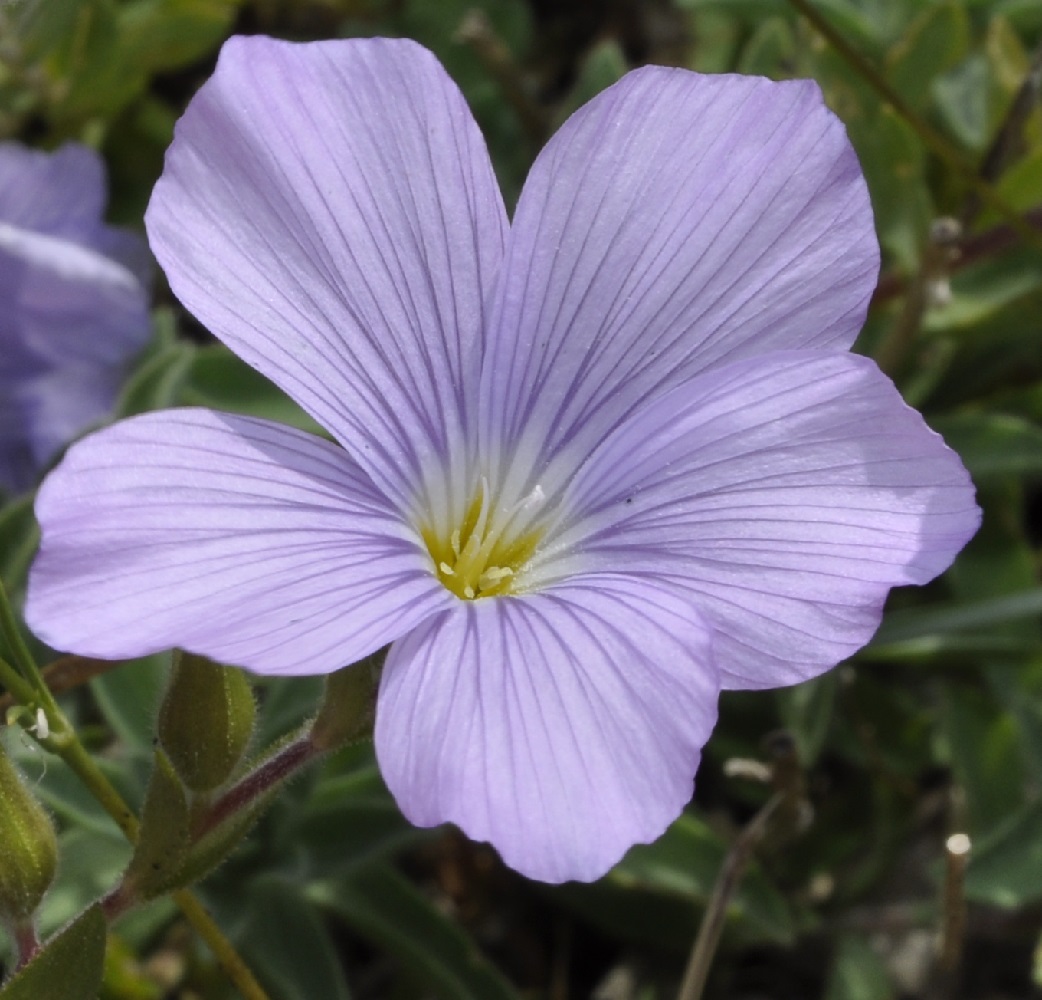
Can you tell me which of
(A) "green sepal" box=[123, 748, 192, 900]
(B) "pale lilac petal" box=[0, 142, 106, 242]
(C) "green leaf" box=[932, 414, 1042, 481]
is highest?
(B) "pale lilac petal" box=[0, 142, 106, 242]

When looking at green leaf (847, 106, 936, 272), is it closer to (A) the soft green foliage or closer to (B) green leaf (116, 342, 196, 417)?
(A) the soft green foliage

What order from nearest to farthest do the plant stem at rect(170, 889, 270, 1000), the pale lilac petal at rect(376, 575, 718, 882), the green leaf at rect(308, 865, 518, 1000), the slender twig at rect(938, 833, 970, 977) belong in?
the pale lilac petal at rect(376, 575, 718, 882), the plant stem at rect(170, 889, 270, 1000), the slender twig at rect(938, 833, 970, 977), the green leaf at rect(308, 865, 518, 1000)

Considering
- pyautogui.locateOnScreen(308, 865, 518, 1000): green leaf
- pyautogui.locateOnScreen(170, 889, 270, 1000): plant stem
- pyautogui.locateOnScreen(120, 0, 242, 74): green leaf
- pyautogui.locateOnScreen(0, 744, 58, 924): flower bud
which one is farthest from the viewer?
pyautogui.locateOnScreen(120, 0, 242, 74): green leaf

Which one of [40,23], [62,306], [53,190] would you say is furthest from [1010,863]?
[40,23]

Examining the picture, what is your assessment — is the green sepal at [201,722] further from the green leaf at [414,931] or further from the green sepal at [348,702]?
the green leaf at [414,931]

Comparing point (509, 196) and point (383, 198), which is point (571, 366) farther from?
point (509, 196)

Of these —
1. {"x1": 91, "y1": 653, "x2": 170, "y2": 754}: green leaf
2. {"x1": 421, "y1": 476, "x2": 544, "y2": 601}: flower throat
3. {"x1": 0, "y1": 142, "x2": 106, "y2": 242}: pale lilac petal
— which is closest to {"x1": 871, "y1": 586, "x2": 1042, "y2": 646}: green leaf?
{"x1": 421, "y1": 476, "x2": 544, "y2": 601}: flower throat
